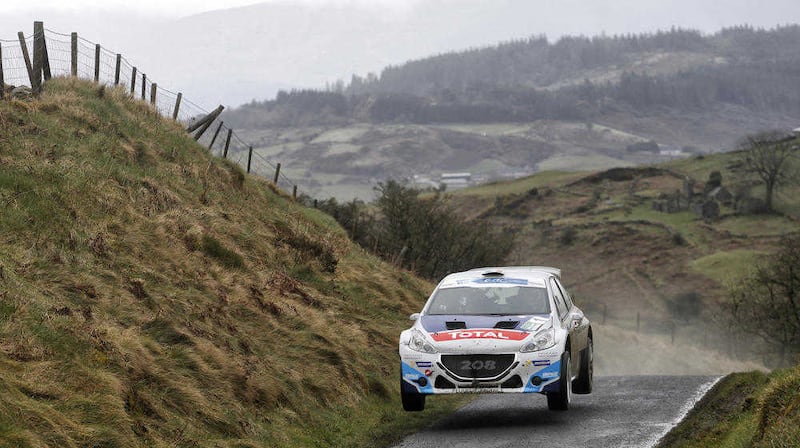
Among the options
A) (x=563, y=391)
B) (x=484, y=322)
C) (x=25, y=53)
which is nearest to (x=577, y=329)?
(x=563, y=391)

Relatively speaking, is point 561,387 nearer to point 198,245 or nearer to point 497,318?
point 497,318

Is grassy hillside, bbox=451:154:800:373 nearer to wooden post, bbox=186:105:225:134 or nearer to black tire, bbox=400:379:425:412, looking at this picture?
wooden post, bbox=186:105:225:134

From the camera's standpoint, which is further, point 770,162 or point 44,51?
point 770,162

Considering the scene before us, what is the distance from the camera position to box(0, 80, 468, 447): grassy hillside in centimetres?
1028

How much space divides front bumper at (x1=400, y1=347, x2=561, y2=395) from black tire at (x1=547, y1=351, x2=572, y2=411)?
0.42 ft

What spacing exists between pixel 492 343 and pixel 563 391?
125 centimetres

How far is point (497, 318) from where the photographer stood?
533 inches

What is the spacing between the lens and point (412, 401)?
1376 cm

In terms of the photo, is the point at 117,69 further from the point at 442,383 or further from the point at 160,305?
the point at 442,383

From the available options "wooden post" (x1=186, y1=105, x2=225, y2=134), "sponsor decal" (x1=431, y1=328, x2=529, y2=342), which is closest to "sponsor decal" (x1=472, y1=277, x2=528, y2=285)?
"sponsor decal" (x1=431, y1=328, x2=529, y2=342)

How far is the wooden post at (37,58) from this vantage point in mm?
23109

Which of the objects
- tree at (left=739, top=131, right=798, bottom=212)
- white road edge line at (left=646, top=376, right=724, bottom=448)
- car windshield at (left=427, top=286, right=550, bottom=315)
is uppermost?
car windshield at (left=427, top=286, right=550, bottom=315)

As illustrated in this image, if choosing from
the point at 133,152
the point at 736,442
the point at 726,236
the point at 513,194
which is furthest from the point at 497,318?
the point at 513,194

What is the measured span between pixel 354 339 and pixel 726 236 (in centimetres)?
9236
